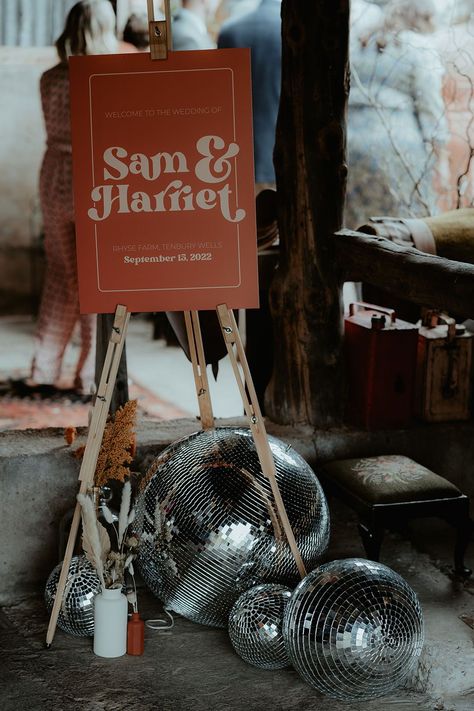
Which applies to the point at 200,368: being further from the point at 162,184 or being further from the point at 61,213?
the point at 61,213

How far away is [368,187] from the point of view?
6.89 metres

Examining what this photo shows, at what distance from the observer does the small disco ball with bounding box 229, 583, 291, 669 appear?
284cm

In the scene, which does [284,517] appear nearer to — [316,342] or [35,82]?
[316,342]

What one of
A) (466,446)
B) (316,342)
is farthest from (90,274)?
(466,446)

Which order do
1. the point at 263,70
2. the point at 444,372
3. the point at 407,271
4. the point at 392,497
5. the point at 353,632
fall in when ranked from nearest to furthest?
1. the point at 353,632
2. the point at 392,497
3. the point at 407,271
4. the point at 444,372
5. the point at 263,70

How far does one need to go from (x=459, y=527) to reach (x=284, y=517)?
84 centimetres

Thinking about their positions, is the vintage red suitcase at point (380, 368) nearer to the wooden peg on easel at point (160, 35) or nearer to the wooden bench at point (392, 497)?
the wooden bench at point (392, 497)

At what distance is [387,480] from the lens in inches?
132

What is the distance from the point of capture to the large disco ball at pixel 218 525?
294 cm

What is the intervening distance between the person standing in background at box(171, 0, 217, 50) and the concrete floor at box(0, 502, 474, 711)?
4820 mm

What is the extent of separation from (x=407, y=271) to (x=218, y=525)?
3.87ft

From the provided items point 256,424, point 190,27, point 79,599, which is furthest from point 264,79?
A: point 79,599

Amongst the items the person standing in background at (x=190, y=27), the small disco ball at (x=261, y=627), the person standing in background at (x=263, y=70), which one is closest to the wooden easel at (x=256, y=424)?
the small disco ball at (x=261, y=627)

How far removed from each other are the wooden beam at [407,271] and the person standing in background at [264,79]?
200 centimetres
